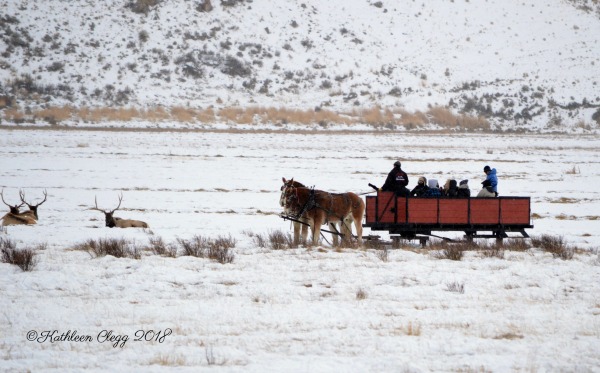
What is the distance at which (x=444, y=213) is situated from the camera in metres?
14.6

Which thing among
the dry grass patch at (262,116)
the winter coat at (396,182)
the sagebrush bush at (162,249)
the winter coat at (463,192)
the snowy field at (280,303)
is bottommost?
the snowy field at (280,303)

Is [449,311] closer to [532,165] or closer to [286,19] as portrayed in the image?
[532,165]

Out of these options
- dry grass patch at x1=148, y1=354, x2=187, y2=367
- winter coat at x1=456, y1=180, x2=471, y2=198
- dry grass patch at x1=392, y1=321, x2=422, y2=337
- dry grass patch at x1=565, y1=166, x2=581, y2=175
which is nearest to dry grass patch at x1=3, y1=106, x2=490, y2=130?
dry grass patch at x1=565, y1=166, x2=581, y2=175

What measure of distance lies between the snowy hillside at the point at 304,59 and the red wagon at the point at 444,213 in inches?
1554

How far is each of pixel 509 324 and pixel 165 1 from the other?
208ft

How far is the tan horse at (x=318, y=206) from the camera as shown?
14109 millimetres

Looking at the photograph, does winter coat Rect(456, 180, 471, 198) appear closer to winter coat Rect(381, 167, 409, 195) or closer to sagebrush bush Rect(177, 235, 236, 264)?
winter coat Rect(381, 167, 409, 195)

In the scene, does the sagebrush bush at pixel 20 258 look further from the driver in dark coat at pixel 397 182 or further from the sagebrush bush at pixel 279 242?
the driver in dark coat at pixel 397 182

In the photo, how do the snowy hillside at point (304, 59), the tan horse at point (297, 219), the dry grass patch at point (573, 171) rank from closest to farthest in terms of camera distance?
the tan horse at point (297, 219) → the dry grass patch at point (573, 171) → the snowy hillside at point (304, 59)

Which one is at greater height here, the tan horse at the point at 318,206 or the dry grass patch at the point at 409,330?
the tan horse at the point at 318,206

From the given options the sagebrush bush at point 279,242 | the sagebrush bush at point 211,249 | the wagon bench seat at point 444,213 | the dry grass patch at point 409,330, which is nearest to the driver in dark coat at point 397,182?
the wagon bench seat at point 444,213

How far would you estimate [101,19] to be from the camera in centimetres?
6369

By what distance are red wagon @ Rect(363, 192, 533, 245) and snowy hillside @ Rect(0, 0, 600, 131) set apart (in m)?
39.5

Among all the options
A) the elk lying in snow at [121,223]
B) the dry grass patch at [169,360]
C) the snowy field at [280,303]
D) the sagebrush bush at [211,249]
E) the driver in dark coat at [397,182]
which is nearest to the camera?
the dry grass patch at [169,360]
